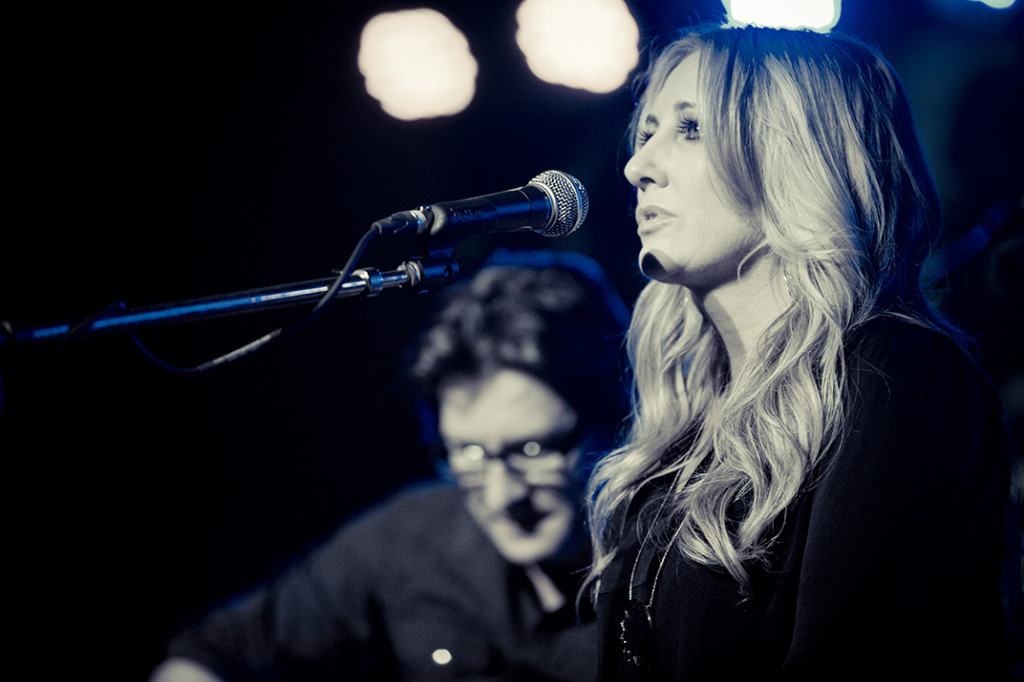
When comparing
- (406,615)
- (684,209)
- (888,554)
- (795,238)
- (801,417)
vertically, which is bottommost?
(406,615)

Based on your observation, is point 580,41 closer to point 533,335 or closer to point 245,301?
point 533,335

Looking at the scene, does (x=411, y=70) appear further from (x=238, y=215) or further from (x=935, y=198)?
(x=935, y=198)

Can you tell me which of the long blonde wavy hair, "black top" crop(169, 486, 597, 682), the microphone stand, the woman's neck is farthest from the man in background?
the microphone stand

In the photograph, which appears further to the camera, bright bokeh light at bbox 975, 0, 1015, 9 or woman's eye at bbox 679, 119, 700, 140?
bright bokeh light at bbox 975, 0, 1015, 9

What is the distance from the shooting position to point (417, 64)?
247 cm

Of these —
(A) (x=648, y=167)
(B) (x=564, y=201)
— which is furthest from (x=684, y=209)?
(B) (x=564, y=201)

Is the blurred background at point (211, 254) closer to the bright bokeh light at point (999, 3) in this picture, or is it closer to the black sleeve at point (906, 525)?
the black sleeve at point (906, 525)

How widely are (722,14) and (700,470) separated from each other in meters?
1.86

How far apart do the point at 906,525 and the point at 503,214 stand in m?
0.85

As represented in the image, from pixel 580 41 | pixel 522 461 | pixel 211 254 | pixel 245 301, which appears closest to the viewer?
pixel 245 301

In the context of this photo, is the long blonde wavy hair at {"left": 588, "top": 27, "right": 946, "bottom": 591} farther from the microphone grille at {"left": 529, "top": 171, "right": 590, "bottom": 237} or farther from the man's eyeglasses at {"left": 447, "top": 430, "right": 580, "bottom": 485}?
the man's eyeglasses at {"left": 447, "top": 430, "right": 580, "bottom": 485}

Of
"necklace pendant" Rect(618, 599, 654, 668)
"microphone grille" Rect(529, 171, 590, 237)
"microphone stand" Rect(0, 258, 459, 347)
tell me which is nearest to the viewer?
"microphone stand" Rect(0, 258, 459, 347)

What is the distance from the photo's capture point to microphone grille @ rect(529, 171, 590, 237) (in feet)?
4.67

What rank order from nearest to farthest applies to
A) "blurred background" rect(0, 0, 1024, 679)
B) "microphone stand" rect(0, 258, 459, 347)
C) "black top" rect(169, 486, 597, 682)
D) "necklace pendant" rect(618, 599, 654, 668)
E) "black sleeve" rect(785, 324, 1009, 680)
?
1. "microphone stand" rect(0, 258, 459, 347)
2. "black sleeve" rect(785, 324, 1009, 680)
3. "necklace pendant" rect(618, 599, 654, 668)
4. "blurred background" rect(0, 0, 1024, 679)
5. "black top" rect(169, 486, 597, 682)
